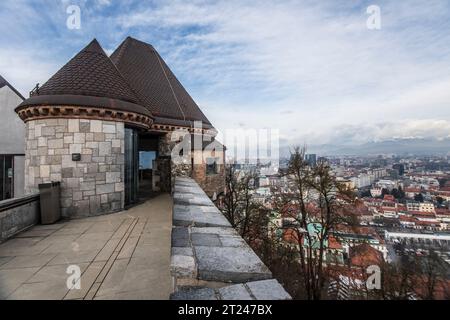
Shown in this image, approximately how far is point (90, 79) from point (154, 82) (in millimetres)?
6125

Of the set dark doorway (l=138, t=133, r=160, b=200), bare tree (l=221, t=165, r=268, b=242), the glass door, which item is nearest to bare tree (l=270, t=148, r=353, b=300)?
bare tree (l=221, t=165, r=268, b=242)

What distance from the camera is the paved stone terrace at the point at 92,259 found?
283 cm

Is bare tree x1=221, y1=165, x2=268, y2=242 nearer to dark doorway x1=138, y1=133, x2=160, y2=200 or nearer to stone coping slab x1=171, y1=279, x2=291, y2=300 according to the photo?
dark doorway x1=138, y1=133, x2=160, y2=200

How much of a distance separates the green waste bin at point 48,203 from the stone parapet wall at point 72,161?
1.09ft

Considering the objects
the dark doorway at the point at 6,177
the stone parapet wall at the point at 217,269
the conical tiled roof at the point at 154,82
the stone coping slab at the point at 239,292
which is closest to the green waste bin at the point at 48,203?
the stone parapet wall at the point at 217,269

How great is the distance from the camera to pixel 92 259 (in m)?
3.78

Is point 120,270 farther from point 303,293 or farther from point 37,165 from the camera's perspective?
point 303,293

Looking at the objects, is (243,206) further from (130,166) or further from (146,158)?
(130,166)

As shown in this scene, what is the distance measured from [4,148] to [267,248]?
57.2 feet

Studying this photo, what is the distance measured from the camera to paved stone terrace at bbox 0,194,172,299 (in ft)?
9.29

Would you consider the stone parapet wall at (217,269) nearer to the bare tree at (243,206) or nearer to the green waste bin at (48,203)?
the green waste bin at (48,203)

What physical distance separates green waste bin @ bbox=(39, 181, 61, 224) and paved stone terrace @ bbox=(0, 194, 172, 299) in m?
0.27

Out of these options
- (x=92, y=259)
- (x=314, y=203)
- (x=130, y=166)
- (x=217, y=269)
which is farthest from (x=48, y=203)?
(x=314, y=203)
